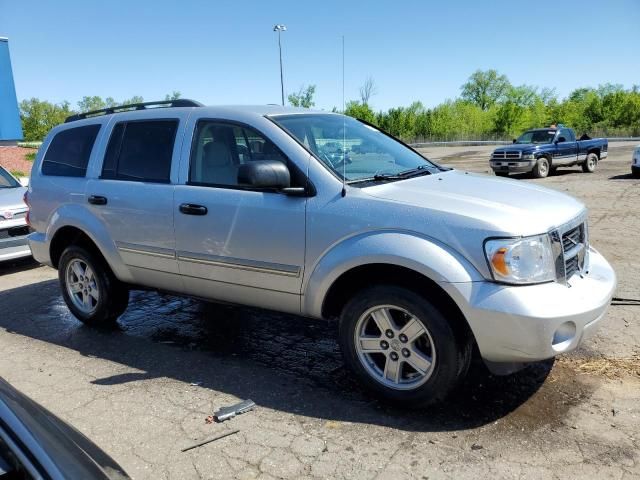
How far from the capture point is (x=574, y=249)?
11.1ft

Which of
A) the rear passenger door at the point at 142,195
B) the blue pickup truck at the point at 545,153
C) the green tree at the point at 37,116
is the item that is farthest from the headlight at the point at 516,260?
the green tree at the point at 37,116

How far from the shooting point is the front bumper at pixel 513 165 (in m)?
18.0

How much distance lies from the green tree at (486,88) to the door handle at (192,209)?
358ft

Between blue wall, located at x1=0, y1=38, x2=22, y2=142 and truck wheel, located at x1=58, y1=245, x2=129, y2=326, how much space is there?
85.8 ft

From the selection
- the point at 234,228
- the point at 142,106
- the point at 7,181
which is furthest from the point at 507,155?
the point at 234,228

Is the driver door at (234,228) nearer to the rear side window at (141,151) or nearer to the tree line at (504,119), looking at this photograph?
the rear side window at (141,151)

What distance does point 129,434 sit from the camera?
10.8 ft

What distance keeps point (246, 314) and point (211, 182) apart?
1743 millimetres

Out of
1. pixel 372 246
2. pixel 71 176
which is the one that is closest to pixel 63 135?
pixel 71 176

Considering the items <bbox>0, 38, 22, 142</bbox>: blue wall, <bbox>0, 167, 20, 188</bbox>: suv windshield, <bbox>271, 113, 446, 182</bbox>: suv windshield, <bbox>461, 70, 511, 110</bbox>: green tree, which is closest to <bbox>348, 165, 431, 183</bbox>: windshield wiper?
<bbox>271, 113, 446, 182</bbox>: suv windshield

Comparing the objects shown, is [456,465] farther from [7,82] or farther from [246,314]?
[7,82]

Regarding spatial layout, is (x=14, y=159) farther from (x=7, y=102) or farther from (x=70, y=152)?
(x=70, y=152)

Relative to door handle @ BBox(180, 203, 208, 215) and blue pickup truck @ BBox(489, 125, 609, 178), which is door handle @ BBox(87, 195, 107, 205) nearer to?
door handle @ BBox(180, 203, 208, 215)

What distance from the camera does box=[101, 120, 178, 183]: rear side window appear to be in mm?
4434
